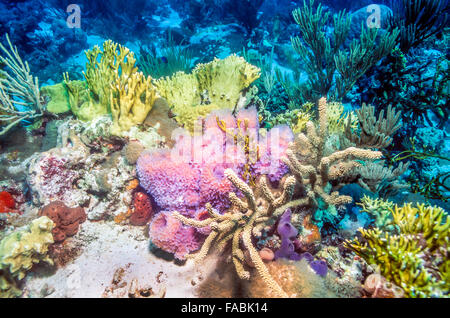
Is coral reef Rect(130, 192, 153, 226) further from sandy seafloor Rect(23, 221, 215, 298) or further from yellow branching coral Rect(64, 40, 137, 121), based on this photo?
yellow branching coral Rect(64, 40, 137, 121)

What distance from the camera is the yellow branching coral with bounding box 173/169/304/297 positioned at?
81.8 inches

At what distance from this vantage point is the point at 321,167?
2.32 m

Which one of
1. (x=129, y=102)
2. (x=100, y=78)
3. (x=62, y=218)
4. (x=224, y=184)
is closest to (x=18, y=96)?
(x=100, y=78)

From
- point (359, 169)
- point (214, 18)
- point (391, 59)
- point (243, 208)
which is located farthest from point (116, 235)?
point (214, 18)

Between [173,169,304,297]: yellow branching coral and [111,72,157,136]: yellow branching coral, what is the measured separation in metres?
1.87

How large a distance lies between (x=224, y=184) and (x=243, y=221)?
0.44 meters

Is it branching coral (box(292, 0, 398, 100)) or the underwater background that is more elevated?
branching coral (box(292, 0, 398, 100))

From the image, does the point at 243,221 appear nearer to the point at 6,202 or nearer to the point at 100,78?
the point at 100,78

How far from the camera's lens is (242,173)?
257 centimetres

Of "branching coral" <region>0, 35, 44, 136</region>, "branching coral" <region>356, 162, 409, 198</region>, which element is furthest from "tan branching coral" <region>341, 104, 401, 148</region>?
"branching coral" <region>0, 35, 44, 136</region>

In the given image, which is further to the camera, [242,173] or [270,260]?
[242,173]
